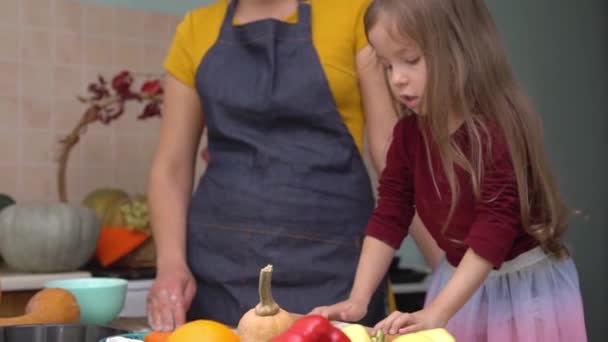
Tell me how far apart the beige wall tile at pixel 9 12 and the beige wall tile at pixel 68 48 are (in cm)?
12

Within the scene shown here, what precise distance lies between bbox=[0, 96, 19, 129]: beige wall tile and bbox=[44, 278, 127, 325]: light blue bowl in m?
1.33

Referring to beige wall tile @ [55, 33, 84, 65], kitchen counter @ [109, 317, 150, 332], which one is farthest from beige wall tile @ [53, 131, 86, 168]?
kitchen counter @ [109, 317, 150, 332]

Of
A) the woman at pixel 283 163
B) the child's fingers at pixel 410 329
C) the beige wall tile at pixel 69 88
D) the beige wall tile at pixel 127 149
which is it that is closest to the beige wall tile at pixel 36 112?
the beige wall tile at pixel 69 88

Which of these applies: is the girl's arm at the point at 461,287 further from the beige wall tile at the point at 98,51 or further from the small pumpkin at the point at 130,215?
A: the beige wall tile at the point at 98,51

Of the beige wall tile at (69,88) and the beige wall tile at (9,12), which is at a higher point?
the beige wall tile at (9,12)

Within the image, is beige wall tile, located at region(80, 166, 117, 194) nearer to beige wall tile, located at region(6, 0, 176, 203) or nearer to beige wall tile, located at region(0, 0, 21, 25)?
beige wall tile, located at region(6, 0, 176, 203)

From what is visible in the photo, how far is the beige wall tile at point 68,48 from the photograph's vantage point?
2.52 meters

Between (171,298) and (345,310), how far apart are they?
384 mm

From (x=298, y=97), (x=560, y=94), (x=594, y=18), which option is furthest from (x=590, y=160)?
(x=298, y=97)

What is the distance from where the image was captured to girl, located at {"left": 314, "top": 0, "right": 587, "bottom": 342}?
1148 millimetres

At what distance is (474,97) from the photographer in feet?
3.98

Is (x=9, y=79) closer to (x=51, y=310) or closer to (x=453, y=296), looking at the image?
(x=51, y=310)

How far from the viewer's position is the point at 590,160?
3494 millimetres

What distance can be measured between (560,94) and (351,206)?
7.17ft
